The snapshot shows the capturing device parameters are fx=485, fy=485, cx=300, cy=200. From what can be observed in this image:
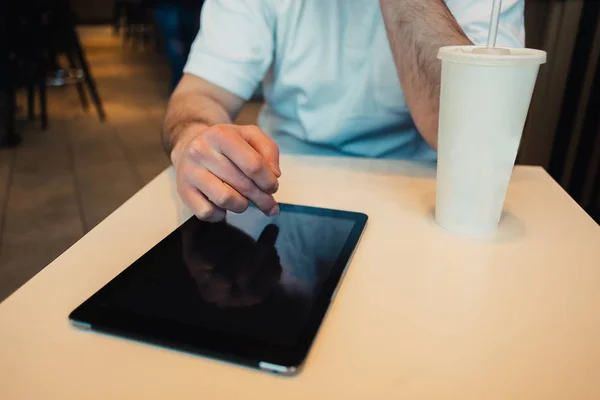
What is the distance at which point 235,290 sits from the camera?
344 mm

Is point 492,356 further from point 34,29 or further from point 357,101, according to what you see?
point 34,29

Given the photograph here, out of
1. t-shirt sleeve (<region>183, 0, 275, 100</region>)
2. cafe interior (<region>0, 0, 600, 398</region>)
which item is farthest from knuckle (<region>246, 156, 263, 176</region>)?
t-shirt sleeve (<region>183, 0, 275, 100</region>)

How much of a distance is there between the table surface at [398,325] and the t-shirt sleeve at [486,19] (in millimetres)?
299

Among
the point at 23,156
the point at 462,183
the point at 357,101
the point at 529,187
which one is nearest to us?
the point at 462,183

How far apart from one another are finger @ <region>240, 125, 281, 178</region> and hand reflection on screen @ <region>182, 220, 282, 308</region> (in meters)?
0.06

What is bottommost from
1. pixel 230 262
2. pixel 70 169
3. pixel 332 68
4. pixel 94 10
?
pixel 70 169

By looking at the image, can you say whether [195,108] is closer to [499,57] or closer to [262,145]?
[262,145]

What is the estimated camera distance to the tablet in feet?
0.96

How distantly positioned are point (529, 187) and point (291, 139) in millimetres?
400

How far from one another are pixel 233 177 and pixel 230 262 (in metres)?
0.09

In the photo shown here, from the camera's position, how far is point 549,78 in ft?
4.74

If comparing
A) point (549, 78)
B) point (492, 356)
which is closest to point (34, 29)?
point (549, 78)

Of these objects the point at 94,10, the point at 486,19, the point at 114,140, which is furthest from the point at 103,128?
the point at 94,10

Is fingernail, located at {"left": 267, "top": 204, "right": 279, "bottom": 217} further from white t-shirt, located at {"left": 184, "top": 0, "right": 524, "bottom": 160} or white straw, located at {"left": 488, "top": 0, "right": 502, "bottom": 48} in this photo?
white t-shirt, located at {"left": 184, "top": 0, "right": 524, "bottom": 160}
